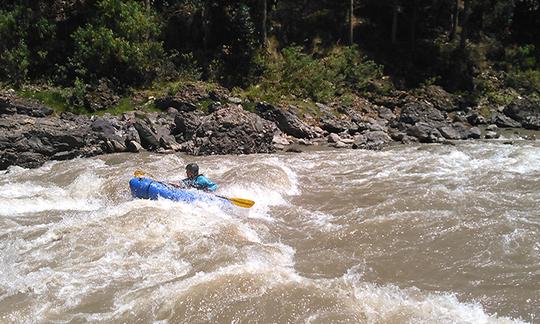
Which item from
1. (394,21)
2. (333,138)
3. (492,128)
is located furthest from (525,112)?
(333,138)

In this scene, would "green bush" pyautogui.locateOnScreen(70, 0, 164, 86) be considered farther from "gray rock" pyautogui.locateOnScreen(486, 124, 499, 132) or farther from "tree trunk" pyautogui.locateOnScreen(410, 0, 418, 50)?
"gray rock" pyautogui.locateOnScreen(486, 124, 499, 132)

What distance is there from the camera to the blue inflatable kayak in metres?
9.40

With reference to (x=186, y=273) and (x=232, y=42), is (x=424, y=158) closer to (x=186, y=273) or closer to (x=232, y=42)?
(x=186, y=273)

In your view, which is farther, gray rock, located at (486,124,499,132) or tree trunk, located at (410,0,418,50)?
tree trunk, located at (410,0,418,50)

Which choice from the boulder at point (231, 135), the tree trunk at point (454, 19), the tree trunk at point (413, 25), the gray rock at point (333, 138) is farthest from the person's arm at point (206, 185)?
the tree trunk at point (454, 19)

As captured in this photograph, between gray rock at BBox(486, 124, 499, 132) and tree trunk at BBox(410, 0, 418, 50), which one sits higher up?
tree trunk at BBox(410, 0, 418, 50)

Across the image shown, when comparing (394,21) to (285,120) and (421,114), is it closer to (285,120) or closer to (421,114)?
(421,114)

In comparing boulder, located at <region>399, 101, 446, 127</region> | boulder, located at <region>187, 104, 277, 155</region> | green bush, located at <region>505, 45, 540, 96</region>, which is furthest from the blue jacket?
green bush, located at <region>505, 45, 540, 96</region>

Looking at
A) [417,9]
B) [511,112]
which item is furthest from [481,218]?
[417,9]

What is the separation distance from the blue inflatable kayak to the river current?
205 mm

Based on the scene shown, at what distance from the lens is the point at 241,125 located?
1565 cm

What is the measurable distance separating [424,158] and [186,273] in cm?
962

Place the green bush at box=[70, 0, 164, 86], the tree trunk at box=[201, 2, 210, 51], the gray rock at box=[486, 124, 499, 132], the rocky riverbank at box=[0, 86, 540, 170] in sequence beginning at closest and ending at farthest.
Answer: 1. the rocky riverbank at box=[0, 86, 540, 170]
2. the gray rock at box=[486, 124, 499, 132]
3. the green bush at box=[70, 0, 164, 86]
4. the tree trunk at box=[201, 2, 210, 51]

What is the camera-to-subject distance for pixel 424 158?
14258 millimetres
